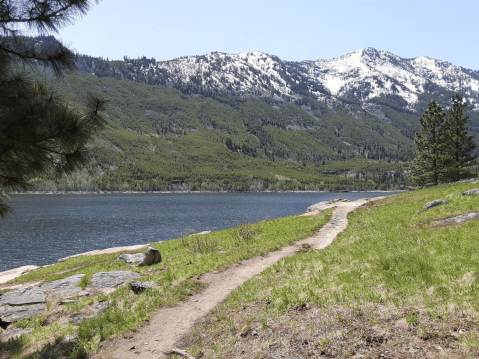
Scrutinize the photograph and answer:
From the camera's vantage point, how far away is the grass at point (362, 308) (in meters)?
6.98

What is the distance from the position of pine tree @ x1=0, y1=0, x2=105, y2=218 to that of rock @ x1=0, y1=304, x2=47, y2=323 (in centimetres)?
565

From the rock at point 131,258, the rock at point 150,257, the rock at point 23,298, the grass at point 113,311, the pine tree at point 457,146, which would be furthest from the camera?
the pine tree at point 457,146

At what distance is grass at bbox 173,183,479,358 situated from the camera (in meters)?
6.98

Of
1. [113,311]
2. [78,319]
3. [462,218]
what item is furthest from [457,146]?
[78,319]

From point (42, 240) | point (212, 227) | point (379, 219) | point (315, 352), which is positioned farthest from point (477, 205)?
point (42, 240)

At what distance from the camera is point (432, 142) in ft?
164

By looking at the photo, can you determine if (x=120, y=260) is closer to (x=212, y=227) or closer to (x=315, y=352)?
(x=315, y=352)

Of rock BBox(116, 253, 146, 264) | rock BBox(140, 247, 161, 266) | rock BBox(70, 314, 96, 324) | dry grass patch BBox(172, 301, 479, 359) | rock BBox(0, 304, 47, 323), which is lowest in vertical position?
rock BBox(116, 253, 146, 264)

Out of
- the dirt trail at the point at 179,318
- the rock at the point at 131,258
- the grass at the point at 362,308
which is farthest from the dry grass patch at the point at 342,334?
the rock at the point at 131,258

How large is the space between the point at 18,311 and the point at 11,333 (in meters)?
1.92

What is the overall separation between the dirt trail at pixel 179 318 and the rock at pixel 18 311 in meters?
5.45

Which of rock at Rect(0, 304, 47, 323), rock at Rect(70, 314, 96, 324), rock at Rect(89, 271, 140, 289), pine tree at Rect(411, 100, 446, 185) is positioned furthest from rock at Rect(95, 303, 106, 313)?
pine tree at Rect(411, 100, 446, 185)

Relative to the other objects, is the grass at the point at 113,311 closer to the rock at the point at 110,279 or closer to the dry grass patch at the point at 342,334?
the rock at the point at 110,279

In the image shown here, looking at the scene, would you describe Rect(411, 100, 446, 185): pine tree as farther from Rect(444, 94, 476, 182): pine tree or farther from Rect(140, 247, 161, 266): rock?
Rect(140, 247, 161, 266): rock
